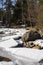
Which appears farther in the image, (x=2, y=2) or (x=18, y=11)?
(x=2, y=2)

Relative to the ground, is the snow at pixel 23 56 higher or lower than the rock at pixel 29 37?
higher

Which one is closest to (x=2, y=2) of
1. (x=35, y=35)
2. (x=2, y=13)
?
(x=2, y=13)

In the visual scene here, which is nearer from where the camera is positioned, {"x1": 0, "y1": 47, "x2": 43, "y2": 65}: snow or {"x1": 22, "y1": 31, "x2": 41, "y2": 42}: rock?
{"x1": 0, "y1": 47, "x2": 43, "y2": 65}: snow

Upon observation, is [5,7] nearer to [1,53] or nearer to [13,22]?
[13,22]

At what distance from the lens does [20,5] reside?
44094 millimetres

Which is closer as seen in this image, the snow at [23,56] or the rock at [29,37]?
the snow at [23,56]

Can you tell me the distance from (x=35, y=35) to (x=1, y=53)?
5.55 metres

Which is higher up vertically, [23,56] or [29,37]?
[23,56]

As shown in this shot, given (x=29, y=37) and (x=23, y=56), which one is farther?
(x=29, y=37)

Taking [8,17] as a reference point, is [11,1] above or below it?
above

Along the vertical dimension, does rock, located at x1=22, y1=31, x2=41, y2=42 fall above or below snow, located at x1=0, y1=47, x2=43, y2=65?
below

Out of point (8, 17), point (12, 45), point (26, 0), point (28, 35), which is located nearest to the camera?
point (12, 45)

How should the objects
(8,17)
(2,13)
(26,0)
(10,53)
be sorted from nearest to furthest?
(10,53)
(26,0)
(8,17)
(2,13)

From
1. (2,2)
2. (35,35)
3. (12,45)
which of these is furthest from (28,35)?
(2,2)
